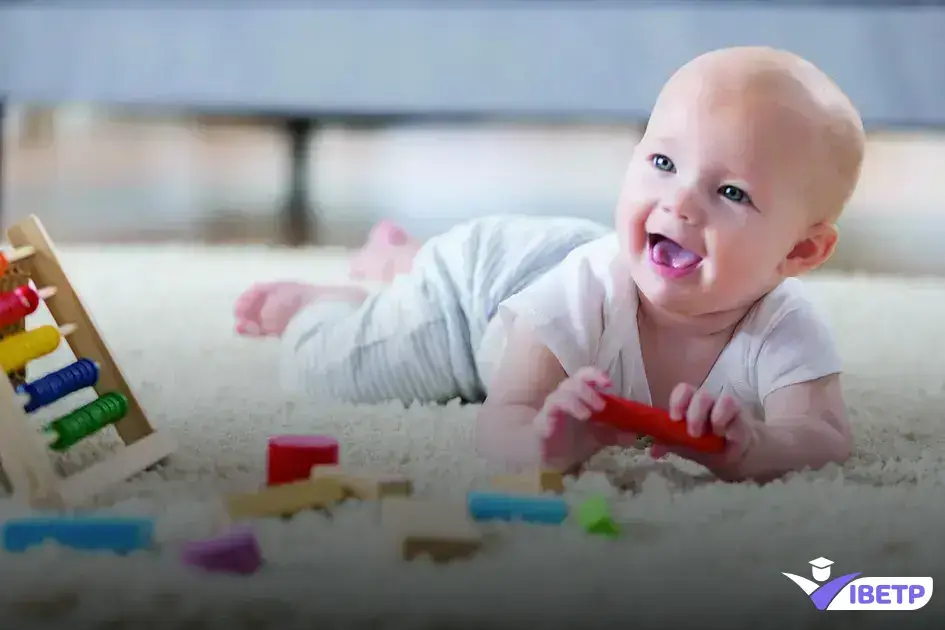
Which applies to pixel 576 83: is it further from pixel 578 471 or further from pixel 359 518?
pixel 359 518

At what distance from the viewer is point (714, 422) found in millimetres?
605

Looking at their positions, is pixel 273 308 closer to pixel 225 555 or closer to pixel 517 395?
pixel 517 395

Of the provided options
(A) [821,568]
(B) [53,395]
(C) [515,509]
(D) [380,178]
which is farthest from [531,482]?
(D) [380,178]

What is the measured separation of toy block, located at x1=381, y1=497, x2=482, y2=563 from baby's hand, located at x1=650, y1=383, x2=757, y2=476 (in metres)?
0.16

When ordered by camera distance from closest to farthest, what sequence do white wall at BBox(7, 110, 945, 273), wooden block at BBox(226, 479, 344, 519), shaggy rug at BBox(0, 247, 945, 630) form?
shaggy rug at BBox(0, 247, 945, 630)
wooden block at BBox(226, 479, 344, 519)
white wall at BBox(7, 110, 945, 273)

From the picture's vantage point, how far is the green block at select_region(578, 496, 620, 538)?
50 centimetres

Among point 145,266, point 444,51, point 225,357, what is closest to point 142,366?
point 225,357

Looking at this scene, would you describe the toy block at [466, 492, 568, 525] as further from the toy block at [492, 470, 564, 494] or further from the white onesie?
the white onesie

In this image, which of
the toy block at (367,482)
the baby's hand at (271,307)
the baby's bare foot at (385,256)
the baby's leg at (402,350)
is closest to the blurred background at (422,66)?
the baby's bare foot at (385,256)

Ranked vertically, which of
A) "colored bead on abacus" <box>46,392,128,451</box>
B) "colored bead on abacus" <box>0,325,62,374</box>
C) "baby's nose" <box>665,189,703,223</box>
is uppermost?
"baby's nose" <box>665,189,703,223</box>

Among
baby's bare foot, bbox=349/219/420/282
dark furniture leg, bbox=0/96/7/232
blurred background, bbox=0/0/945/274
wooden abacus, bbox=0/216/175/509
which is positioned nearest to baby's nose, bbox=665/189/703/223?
wooden abacus, bbox=0/216/175/509

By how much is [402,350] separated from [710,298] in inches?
11.1

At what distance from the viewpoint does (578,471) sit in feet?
2.04

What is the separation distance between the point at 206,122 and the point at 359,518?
8.48 feet
